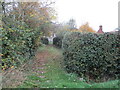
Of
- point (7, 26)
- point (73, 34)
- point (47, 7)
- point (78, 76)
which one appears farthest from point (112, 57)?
point (47, 7)

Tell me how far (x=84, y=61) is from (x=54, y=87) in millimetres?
2297

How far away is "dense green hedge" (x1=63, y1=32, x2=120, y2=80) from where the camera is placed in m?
5.78

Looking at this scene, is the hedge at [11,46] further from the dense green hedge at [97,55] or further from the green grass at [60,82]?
the dense green hedge at [97,55]

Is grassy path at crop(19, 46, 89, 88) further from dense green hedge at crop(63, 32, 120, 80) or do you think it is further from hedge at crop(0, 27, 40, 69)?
hedge at crop(0, 27, 40, 69)

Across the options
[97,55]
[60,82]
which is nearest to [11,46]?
[60,82]

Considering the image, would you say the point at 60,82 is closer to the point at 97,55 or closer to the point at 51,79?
the point at 51,79

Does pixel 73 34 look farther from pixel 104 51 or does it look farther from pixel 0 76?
pixel 0 76

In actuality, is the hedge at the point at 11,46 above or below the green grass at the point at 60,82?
above

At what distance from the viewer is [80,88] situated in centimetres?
414

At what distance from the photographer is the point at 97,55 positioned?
5781mm

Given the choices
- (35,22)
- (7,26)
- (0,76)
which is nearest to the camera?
(0,76)

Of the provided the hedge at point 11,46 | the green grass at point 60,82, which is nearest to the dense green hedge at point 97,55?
the green grass at point 60,82

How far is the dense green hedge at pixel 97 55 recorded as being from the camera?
19.0 feet

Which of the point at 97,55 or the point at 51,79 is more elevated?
the point at 97,55
